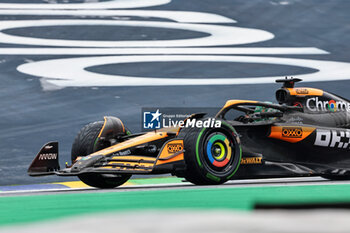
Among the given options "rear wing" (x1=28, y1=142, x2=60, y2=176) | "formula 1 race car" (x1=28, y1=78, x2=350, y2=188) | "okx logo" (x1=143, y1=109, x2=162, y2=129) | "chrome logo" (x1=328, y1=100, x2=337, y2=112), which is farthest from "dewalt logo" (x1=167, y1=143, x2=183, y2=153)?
"chrome logo" (x1=328, y1=100, x2=337, y2=112)

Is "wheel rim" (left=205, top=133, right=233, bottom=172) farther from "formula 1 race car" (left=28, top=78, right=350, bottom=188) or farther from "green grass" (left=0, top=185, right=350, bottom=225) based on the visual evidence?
"green grass" (left=0, top=185, right=350, bottom=225)

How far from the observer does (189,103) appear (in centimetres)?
1848

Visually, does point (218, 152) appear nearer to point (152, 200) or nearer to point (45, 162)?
point (152, 200)

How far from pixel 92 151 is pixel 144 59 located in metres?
11.5

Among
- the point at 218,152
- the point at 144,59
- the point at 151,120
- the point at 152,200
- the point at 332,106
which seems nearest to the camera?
the point at 152,200

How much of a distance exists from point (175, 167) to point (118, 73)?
11734mm

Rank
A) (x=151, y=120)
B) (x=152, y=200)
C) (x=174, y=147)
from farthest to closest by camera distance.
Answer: (x=151, y=120)
(x=174, y=147)
(x=152, y=200)

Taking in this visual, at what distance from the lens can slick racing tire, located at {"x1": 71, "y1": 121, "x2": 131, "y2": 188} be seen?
10562 mm

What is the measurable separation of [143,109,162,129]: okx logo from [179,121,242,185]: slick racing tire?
0.64 meters

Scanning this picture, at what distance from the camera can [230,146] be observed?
32.4 feet

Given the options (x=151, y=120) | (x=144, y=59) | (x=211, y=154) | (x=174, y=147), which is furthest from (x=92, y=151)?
(x=144, y=59)

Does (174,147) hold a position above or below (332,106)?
below

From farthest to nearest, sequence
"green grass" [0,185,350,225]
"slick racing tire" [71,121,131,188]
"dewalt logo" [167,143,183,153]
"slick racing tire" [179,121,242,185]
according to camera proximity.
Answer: "slick racing tire" [71,121,131,188], "dewalt logo" [167,143,183,153], "slick racing tire" [179,121,242,185], "green grass" [0,185,350,225]

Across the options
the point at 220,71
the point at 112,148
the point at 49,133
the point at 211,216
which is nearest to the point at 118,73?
the point at 220,71
